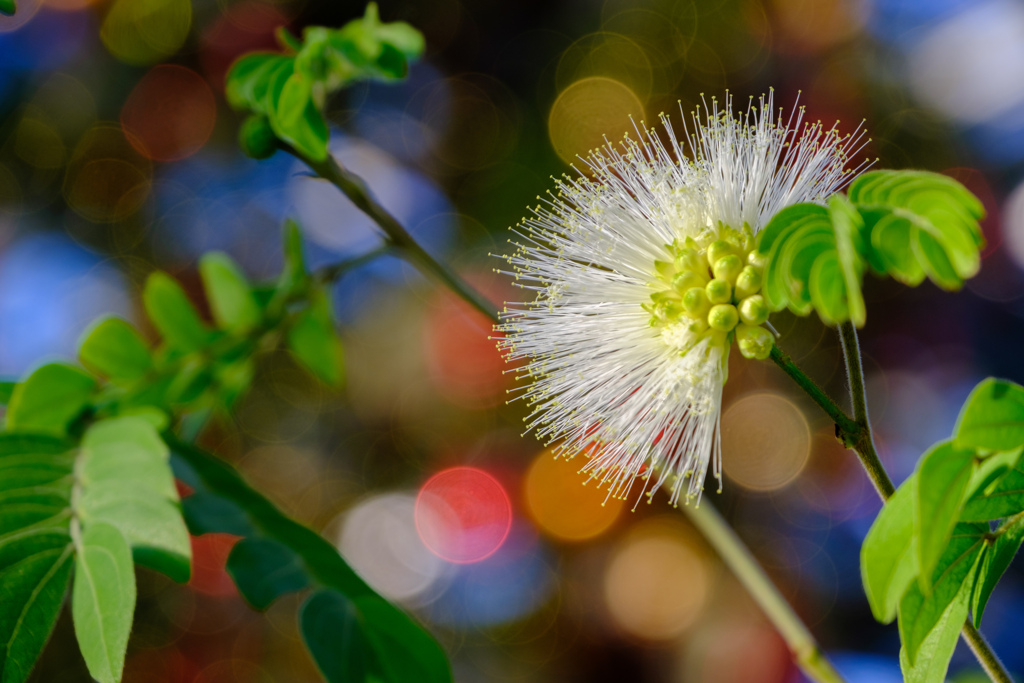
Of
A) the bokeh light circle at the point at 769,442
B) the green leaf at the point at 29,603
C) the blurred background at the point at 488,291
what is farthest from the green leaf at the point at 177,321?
the bokeh light circle at the point at 769,442

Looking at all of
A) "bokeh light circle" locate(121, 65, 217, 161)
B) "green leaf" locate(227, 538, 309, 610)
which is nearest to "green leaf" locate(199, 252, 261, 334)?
"green leaf" locate(227, 538, 309, 610)

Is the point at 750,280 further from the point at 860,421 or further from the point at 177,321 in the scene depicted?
the point at 177,321

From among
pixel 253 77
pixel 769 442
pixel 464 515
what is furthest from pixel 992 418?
pixel 464 515

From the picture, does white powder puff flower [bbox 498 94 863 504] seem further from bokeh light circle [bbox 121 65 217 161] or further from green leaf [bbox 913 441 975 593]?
bokeh light circle [bbox 121 65 217 161]

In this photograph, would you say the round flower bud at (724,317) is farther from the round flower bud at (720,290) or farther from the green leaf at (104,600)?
the green leaf at (104,600)

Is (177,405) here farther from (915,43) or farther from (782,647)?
(915,43)

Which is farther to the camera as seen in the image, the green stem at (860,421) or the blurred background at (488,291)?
the blurred background at (488,291)
